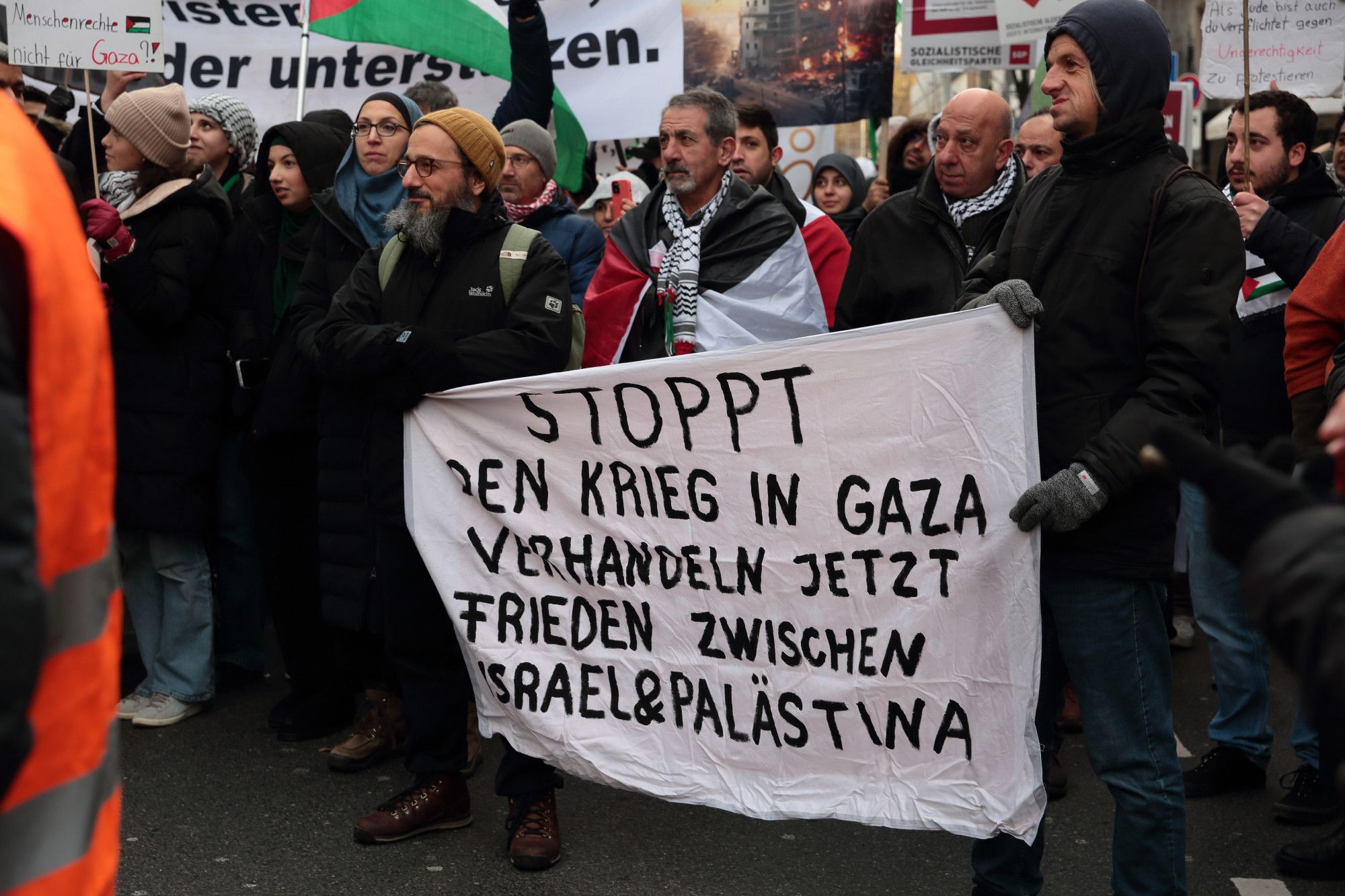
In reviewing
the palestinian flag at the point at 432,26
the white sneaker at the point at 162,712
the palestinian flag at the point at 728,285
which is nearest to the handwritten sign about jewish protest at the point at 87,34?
the palestinian flag at the point at 432,26

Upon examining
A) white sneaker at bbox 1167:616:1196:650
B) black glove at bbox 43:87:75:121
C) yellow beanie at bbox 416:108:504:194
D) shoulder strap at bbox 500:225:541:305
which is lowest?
white sneaker at bbox 1167:616:1196:650

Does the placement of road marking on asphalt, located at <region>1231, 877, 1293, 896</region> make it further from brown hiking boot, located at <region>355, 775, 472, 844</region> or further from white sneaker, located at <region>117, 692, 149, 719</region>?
white sneaker, located at <region>117, 692, 149, 719</region>

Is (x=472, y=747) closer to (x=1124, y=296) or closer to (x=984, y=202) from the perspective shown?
(x=984, y=202)

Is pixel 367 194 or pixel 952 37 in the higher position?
pixel 952 37

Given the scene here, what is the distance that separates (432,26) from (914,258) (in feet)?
12.7

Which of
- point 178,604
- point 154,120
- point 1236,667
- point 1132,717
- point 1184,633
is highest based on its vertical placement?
point 154,120

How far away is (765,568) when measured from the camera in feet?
11.6

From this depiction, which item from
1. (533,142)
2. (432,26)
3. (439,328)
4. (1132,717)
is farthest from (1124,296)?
(432,26)

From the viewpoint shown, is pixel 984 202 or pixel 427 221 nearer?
pixel 427 221

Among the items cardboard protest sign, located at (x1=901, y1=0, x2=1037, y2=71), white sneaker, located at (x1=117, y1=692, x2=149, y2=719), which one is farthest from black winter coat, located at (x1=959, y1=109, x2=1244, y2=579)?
cardboard protest sign, located at (x1=901, y1=0, x2=1037, y2=71)

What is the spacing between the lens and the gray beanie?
5.55 meters

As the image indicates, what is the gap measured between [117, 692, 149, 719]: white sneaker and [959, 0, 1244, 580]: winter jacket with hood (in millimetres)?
3530

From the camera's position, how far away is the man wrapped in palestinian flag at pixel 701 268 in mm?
4414

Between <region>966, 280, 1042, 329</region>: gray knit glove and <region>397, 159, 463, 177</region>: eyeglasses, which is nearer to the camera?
<region>966, 280, 1042, 329</region>: gray knit glove
